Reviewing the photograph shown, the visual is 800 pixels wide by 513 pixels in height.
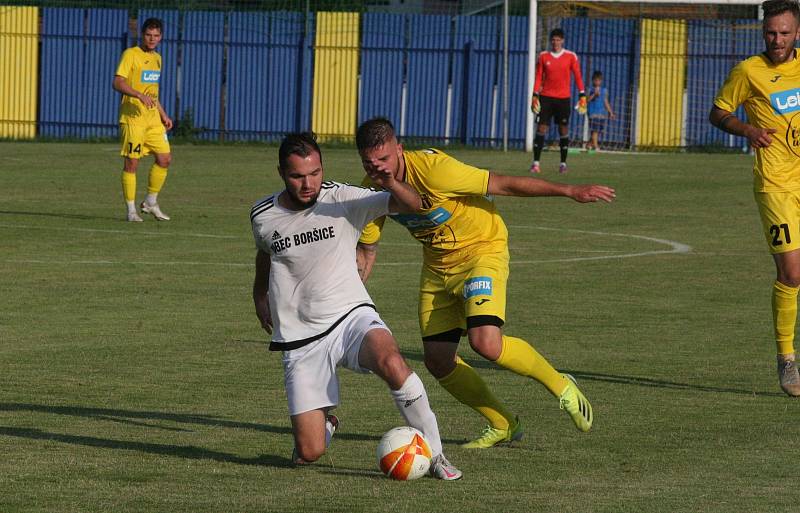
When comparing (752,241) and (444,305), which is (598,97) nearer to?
(752,241)

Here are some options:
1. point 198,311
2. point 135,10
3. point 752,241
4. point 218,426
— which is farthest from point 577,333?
point 135,10

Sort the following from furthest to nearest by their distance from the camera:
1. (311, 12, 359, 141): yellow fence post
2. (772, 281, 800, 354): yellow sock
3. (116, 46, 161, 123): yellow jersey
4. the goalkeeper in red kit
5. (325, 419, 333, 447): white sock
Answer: (311, 12, 359, 141): yellow fence post → the goalkeeper in red kit → (116, 46, 161, 123): yellow jersey → (772, 281, 800, 354): yellow sock → (325, 419, 333, 447): white sock

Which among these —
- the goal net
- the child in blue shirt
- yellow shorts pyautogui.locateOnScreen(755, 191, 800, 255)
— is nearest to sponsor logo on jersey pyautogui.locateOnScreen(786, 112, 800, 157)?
yellow shorts pyautogui.locateOnScreen(755, 191, 800, 255)

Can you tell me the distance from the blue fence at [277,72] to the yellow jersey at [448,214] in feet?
89.2

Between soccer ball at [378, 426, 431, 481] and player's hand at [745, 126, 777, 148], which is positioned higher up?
player's hand at [745, 126, 777, 148]

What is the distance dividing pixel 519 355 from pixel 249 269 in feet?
25.4

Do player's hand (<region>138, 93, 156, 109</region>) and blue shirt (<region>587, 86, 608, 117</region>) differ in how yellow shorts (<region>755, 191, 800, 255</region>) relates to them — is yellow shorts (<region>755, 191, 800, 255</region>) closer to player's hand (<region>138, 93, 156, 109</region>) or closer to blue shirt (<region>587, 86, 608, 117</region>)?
player's hand (<region>138, 93, 156, 109</region>)

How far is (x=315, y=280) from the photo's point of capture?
6969 millimetres

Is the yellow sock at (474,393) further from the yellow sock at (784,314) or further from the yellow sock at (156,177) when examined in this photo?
the yellow sock at (156,177)

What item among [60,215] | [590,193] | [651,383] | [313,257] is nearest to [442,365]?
[313,257]

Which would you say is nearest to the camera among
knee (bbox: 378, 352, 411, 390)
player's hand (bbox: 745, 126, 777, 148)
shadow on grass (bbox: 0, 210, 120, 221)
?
knee (bbox: 378, 352, 411, 390)

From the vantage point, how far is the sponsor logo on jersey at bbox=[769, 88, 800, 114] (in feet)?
30.5

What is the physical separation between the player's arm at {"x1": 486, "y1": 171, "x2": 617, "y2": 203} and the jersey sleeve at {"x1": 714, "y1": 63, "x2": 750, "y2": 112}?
266 centimetres

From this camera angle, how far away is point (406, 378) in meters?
6.65
